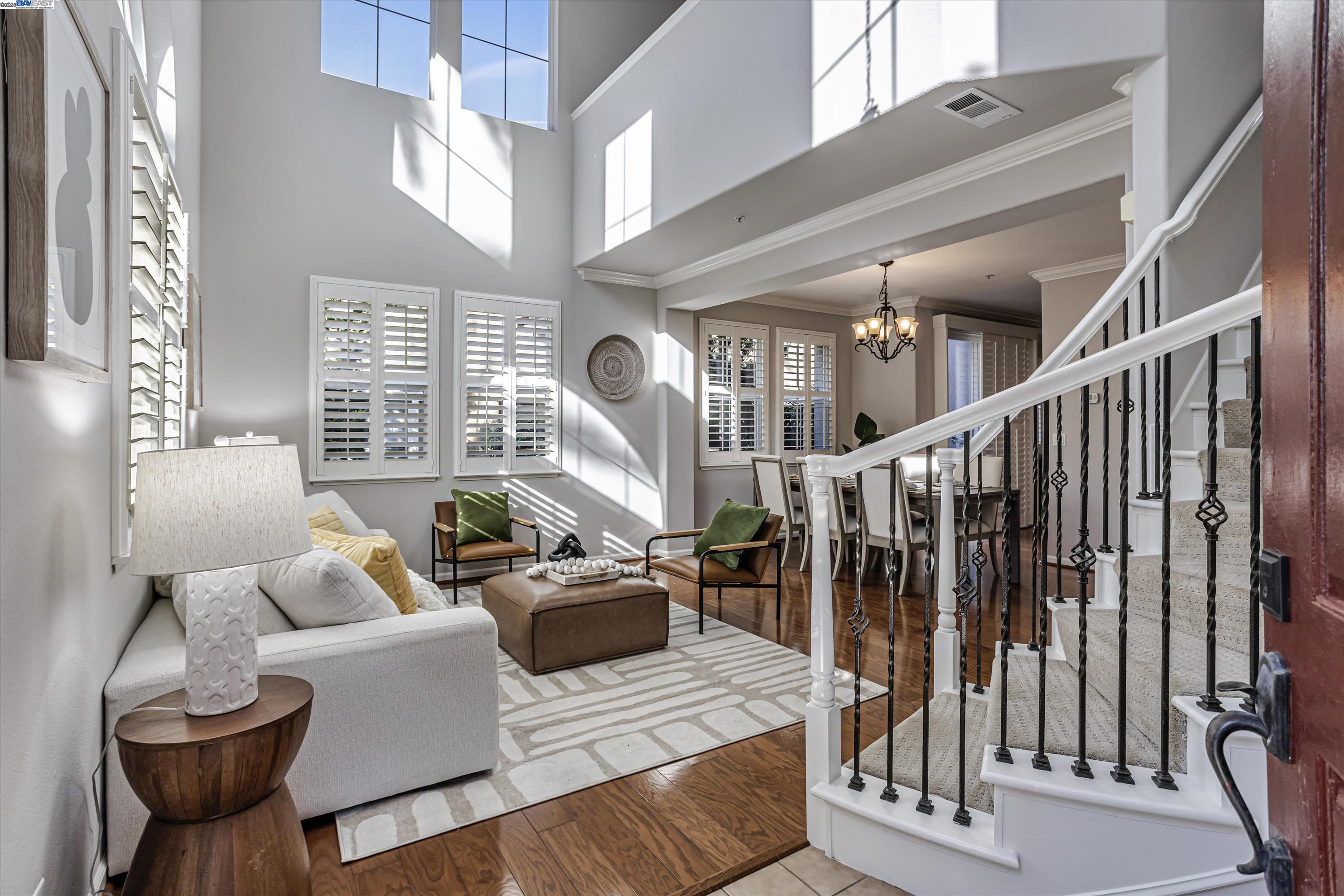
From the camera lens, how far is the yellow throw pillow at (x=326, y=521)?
3525 mm

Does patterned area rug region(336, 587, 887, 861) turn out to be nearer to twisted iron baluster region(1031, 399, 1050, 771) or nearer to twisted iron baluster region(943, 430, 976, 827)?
twisted iron baluster region(943, 430, 976, 827)

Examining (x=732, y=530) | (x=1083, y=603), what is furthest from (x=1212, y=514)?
(x=732, y=530)

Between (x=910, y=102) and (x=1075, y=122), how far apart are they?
802 mm

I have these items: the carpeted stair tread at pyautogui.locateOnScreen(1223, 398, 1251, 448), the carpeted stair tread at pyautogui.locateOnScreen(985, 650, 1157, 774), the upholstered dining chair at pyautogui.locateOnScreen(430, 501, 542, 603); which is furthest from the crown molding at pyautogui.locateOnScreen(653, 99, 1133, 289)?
the upholstered dining chair at pyautogui.locateOnScreen(430, 501, 542, 603)

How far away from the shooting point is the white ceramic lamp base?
151 centimetres

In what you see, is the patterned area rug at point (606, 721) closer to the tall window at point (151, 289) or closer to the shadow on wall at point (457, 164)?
the tall window at point (151, 289)

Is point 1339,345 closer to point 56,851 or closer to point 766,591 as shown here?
point 56,851

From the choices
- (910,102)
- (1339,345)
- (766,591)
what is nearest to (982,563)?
(1339,345)

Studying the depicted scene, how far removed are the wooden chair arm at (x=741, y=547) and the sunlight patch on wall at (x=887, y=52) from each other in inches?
86.8

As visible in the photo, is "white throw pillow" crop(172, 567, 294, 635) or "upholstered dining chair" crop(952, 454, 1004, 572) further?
"upholstered dining chair" crop(952, 454, 1004, 572)

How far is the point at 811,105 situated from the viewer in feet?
11.2

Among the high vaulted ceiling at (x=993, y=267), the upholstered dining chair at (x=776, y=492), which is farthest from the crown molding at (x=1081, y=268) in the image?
the upholstered dining chair at (x=776, y=492)

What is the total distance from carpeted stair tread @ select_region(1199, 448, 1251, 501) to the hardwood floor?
1473 mm

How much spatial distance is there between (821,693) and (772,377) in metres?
5.86
